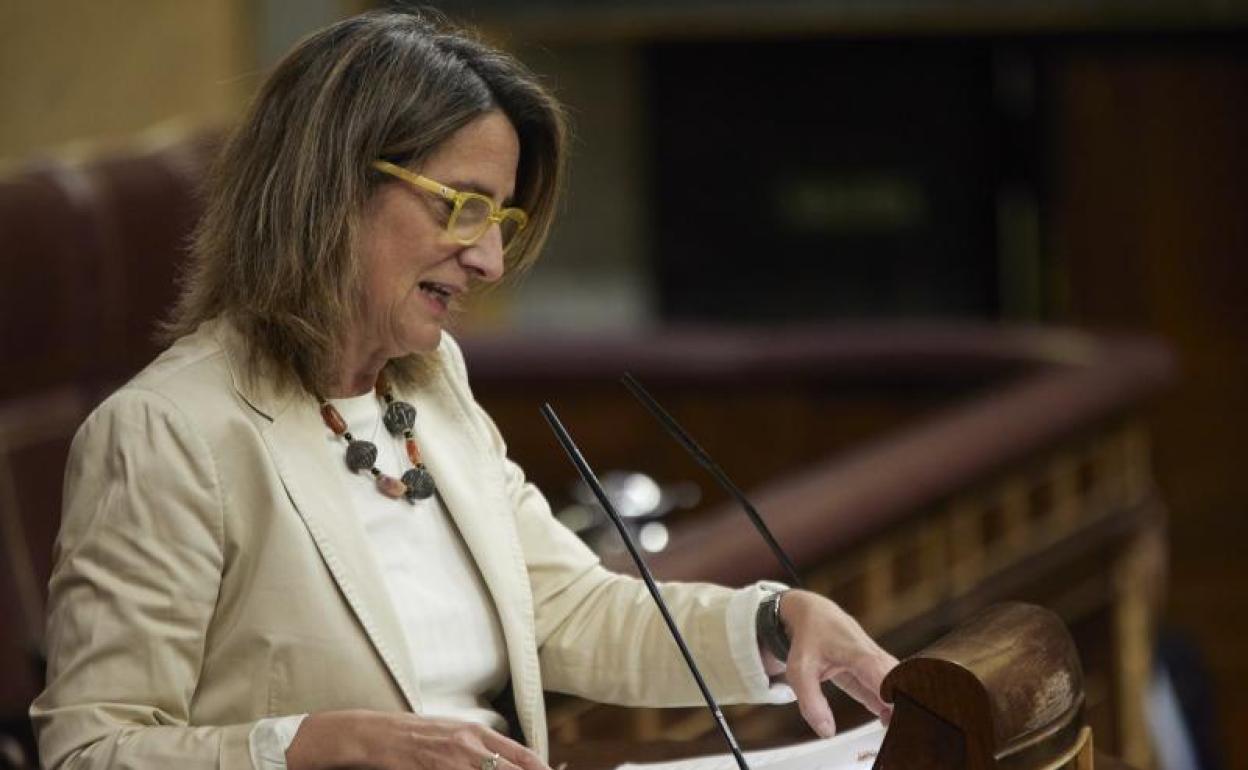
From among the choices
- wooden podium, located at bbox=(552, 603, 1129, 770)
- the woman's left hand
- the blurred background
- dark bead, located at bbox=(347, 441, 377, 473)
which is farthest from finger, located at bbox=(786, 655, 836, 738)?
the blurred background

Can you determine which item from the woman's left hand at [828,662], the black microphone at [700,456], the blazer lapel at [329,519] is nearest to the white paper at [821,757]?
the woman's left hand at [828,662]

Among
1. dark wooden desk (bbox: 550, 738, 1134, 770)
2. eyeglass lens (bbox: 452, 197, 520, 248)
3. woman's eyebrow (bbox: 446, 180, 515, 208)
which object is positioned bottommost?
dark wooden desk (bbox: 550, 738, 1134, 770)

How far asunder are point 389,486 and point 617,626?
24cm

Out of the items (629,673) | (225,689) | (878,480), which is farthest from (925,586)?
(225,689)

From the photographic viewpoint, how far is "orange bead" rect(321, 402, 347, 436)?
179 cm

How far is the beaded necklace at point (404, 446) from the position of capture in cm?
180

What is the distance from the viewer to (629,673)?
1.91 meters

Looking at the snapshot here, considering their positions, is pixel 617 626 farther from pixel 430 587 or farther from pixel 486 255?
pixel 486 255

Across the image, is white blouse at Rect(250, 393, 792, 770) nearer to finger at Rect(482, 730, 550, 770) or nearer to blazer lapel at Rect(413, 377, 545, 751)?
blazer lapel at Rect(413, 377, 545, 751)

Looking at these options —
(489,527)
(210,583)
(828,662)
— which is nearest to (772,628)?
(828,662)

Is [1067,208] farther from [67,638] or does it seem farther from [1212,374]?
[67,638]

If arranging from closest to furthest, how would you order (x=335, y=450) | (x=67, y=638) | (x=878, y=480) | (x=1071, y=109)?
(x=67, y=638), (x=335, y=450), (x=878, y=480), (x=1071, y=109)

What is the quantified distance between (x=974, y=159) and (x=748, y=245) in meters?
0.71

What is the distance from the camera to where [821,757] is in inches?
69.4
